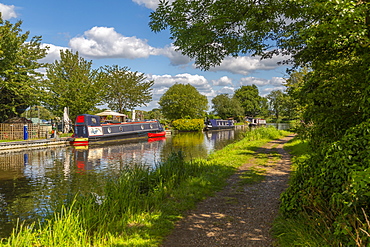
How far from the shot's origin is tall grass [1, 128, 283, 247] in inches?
181

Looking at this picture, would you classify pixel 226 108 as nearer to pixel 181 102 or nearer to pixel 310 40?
pixel 181 102

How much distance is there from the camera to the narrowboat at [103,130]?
26875 millimetres

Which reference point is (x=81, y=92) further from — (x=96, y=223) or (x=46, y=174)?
(x=96, y=223)

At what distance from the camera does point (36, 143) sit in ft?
75.4

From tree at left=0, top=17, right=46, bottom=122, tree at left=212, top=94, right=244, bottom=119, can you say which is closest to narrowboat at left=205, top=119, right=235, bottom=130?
tree at left=212, top=94, right=244, bottom=119

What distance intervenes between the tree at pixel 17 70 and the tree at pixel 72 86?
3.87 metres

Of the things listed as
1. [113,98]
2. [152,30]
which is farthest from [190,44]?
[113,98]

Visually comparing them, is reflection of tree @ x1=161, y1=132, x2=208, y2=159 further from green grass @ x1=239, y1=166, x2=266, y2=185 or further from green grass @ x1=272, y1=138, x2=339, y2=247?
green grass @ x1=272, y1=138, x2=339, y2=247

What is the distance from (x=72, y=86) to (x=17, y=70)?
8.88 meters

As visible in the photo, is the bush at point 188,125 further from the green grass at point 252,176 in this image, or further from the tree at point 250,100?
the tree at point 250,100

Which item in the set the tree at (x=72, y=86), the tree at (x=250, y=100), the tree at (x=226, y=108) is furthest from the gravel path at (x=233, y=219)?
the tree at (x=250, y=100)

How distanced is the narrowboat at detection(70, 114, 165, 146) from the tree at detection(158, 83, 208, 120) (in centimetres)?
1781

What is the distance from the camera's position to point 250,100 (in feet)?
303

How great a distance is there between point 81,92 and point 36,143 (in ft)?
41.9
